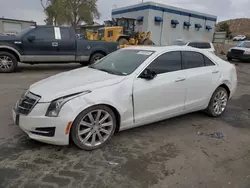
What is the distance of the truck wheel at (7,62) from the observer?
8.33 metres

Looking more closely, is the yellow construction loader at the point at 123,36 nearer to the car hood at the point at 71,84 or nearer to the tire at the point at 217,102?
the tire at the point at 217,102

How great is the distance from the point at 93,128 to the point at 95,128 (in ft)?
0.10

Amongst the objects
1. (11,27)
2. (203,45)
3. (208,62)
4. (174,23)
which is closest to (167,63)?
(208,62)

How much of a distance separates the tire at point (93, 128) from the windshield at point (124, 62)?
2.45ft

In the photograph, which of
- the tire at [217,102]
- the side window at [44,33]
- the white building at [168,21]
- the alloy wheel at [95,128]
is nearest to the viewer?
the alloy wheel at [95,128]

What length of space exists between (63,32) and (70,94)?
7.02m

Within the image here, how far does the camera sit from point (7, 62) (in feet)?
27.7

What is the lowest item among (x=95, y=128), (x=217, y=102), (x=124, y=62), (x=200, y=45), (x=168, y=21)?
(x=95, y=128)

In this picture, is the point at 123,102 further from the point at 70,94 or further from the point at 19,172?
the point at 19,172

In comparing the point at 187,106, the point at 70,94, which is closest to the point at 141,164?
the point at 70,94

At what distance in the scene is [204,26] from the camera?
35750 mm

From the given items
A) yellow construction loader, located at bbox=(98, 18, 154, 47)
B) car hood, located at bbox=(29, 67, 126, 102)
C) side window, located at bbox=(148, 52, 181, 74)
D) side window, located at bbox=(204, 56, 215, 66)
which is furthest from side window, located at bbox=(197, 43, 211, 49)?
car hood, located at bbox=(29, 67, 126, 102)

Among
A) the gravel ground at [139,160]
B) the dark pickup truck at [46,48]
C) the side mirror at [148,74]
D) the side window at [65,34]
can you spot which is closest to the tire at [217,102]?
the gravel ground at [139,160]

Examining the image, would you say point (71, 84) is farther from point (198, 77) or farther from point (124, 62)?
point (198, 77)
